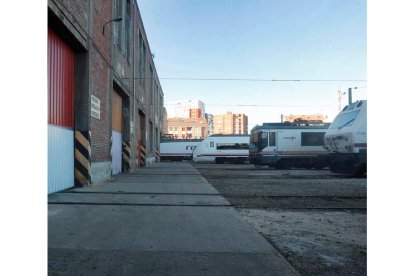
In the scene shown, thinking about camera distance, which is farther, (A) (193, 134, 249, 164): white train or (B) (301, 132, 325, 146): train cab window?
(A) (193, 134, 249, 164): white train

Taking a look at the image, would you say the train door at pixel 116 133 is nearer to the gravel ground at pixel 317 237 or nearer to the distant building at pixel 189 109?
the gravel ground at pixel 317 237

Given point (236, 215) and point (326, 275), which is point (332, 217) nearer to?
point (236, 215)

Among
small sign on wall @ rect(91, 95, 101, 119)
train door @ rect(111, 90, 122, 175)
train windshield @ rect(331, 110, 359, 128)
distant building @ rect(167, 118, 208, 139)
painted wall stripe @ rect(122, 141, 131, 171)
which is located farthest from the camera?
distant building @ rect(167, 118, 208, 139)

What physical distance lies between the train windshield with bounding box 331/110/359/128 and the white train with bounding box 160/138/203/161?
26321 millimetres

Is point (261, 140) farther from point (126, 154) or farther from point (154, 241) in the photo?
point (154, 241)

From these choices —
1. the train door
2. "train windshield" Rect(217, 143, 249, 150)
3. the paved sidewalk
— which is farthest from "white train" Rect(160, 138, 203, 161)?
the paved sidewalk

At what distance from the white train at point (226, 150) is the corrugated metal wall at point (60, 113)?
26.5 metres

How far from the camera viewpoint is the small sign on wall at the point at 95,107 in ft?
32.9

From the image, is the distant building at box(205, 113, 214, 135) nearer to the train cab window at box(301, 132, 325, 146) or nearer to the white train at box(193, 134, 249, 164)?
the white train at box(193, 134, 249, 164)

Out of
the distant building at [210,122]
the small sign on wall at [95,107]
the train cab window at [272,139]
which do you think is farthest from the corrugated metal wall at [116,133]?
the distant building at [210,122]

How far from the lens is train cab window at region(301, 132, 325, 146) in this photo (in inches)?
934

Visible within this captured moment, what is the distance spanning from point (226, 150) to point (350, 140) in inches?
853
